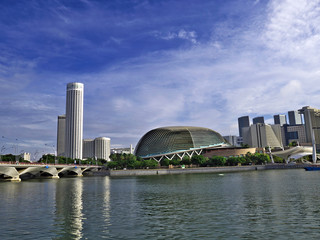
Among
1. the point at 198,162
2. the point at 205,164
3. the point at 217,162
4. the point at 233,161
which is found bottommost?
the point at 205,164

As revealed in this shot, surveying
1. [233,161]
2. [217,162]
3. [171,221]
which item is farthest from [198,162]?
[171,221]

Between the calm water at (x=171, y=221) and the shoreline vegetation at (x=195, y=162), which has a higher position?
the shoreline vegetation at (x=195, y=162)

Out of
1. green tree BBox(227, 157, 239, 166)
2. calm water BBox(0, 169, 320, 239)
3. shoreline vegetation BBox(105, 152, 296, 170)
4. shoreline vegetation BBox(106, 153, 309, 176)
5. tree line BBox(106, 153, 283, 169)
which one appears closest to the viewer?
calm water BBox(0, 169, 320, 239)

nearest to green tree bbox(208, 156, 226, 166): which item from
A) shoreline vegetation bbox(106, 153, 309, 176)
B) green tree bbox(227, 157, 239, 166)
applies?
shoreline vegetation bbox(106, 153, 309, 176)

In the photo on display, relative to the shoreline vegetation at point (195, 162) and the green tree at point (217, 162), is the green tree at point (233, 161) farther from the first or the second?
the green tree at point (217, 162)

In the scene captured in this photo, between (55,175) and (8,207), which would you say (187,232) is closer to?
(8,207)

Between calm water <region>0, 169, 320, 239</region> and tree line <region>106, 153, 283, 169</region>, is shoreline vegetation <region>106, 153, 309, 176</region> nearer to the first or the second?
tree line <region>106, 153, 283, 169</region>

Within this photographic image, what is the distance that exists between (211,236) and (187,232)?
6.56 ft

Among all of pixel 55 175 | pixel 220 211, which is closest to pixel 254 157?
pixel 55 175

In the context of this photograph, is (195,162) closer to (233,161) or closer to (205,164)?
(205,164)

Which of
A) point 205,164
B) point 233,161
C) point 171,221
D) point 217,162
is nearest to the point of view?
point 171,221

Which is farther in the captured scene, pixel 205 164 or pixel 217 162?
pixel 205 164

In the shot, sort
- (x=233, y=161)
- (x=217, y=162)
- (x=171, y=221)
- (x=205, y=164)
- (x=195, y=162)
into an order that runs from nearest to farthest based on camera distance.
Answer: (x=171, y=221), (x=217, y=162), (x=205, y=164), (x=233, y=161), (x=195, y=162)

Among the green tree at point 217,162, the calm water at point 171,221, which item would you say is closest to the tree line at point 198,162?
the green tree at point 217,162
